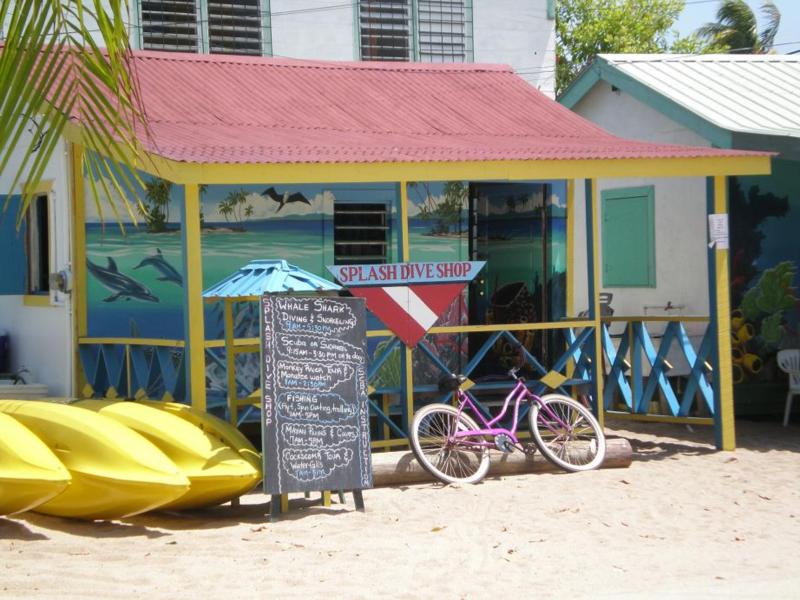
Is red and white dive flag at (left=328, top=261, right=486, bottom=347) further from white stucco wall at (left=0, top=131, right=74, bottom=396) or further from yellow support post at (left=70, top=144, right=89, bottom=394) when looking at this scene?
white stucco wall at (left=0, top=131, right=74, bottom=396)

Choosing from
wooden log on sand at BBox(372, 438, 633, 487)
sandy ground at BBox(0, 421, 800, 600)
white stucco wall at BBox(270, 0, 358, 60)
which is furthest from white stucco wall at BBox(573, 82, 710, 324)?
white stucco wall at BBox(270, 0, 358, 60)

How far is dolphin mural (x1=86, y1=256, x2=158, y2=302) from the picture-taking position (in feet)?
34.5

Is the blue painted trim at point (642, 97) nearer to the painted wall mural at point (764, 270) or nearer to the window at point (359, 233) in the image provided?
the painted wall mural at point (764, 270)

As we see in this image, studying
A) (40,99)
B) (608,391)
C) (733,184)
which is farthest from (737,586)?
(733,184)

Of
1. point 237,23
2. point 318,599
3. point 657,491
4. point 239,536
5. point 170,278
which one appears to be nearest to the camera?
point 318,599

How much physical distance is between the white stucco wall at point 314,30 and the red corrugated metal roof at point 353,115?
409 centimetres

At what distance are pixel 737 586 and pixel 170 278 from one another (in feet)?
18.8

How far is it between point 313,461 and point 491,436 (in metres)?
1.88

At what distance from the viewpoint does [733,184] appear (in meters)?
12.8

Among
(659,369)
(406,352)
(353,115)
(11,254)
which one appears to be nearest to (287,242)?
(353,115)

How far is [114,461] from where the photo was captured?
7.46m

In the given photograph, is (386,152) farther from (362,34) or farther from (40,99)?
(362,34)

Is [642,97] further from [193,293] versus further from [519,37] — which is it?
[193,293]

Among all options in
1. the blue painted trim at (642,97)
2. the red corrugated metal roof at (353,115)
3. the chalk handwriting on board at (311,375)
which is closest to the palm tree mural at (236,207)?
the red corrugated metal roof at (353,115)
